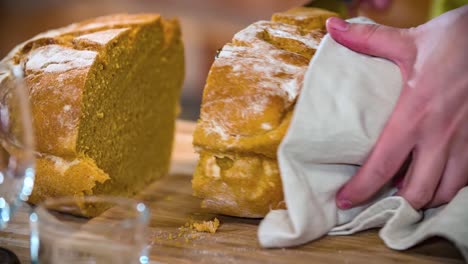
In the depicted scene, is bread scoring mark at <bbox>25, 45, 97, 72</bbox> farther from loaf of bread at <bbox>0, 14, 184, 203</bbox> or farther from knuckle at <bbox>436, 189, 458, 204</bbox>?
knuckle at <bbox>436, 189, 458, 204</bbox>

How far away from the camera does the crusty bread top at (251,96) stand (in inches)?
62.9

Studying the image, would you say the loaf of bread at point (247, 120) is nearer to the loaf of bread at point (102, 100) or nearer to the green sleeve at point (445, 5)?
the loaf of bread at point (102, 100)

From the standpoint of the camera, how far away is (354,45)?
1.63 meters

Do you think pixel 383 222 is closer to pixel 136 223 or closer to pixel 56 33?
pixel 136 223

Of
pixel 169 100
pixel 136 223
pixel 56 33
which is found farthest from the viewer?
pixel 169 100

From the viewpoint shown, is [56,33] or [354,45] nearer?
[354,45]

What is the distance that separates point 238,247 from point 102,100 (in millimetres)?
594

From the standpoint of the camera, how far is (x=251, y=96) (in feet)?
5.29

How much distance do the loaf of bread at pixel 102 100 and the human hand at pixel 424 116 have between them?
718 millimetres

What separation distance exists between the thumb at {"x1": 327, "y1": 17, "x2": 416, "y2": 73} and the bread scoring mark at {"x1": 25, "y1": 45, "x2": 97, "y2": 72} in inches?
26.7

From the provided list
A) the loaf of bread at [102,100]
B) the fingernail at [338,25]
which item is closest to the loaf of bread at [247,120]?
the fingernail at [338,25]

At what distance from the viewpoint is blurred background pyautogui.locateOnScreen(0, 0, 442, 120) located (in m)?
3.24

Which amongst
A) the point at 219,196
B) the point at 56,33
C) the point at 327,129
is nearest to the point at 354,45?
the point at 327,129

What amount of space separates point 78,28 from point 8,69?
659 millimetres
